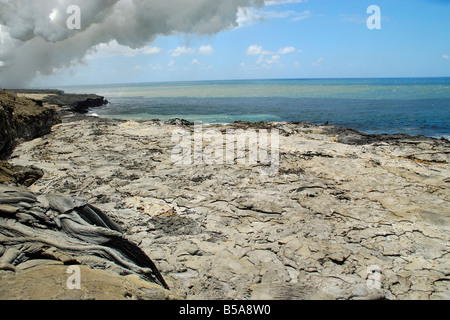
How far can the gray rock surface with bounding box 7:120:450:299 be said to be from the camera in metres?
3.73

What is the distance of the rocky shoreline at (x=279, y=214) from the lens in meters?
3.72

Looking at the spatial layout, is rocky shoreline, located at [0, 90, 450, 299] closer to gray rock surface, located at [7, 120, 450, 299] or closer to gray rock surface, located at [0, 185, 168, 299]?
gray rock surface, located at [7, 120, 450, 299]

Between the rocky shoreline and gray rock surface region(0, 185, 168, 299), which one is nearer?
gray rock surface region(0, 185, 168, 299)

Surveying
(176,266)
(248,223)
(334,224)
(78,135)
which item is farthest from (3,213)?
(78,135)

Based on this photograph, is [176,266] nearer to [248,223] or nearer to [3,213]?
[248,223]

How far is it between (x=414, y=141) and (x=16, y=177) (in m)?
12.8

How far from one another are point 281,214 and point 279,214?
0.04m

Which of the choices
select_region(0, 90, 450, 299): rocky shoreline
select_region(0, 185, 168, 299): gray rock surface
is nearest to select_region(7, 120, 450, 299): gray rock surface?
select_region(0, 90, 450, 299): rocky shoreline

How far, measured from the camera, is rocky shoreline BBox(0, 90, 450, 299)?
3723 mm

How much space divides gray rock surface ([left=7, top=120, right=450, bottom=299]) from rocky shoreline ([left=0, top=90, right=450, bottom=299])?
0.07 ft

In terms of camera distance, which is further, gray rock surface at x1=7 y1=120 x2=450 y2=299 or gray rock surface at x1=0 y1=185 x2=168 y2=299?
gray rock surface at x1=7 y1=120 x2=450 y2=299

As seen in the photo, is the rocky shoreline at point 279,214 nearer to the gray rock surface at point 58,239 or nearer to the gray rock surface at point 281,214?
the gray rock surface at point 281,214

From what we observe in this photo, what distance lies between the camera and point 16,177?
6398mm

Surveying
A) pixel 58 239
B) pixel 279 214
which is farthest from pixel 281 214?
pixel 58 239
